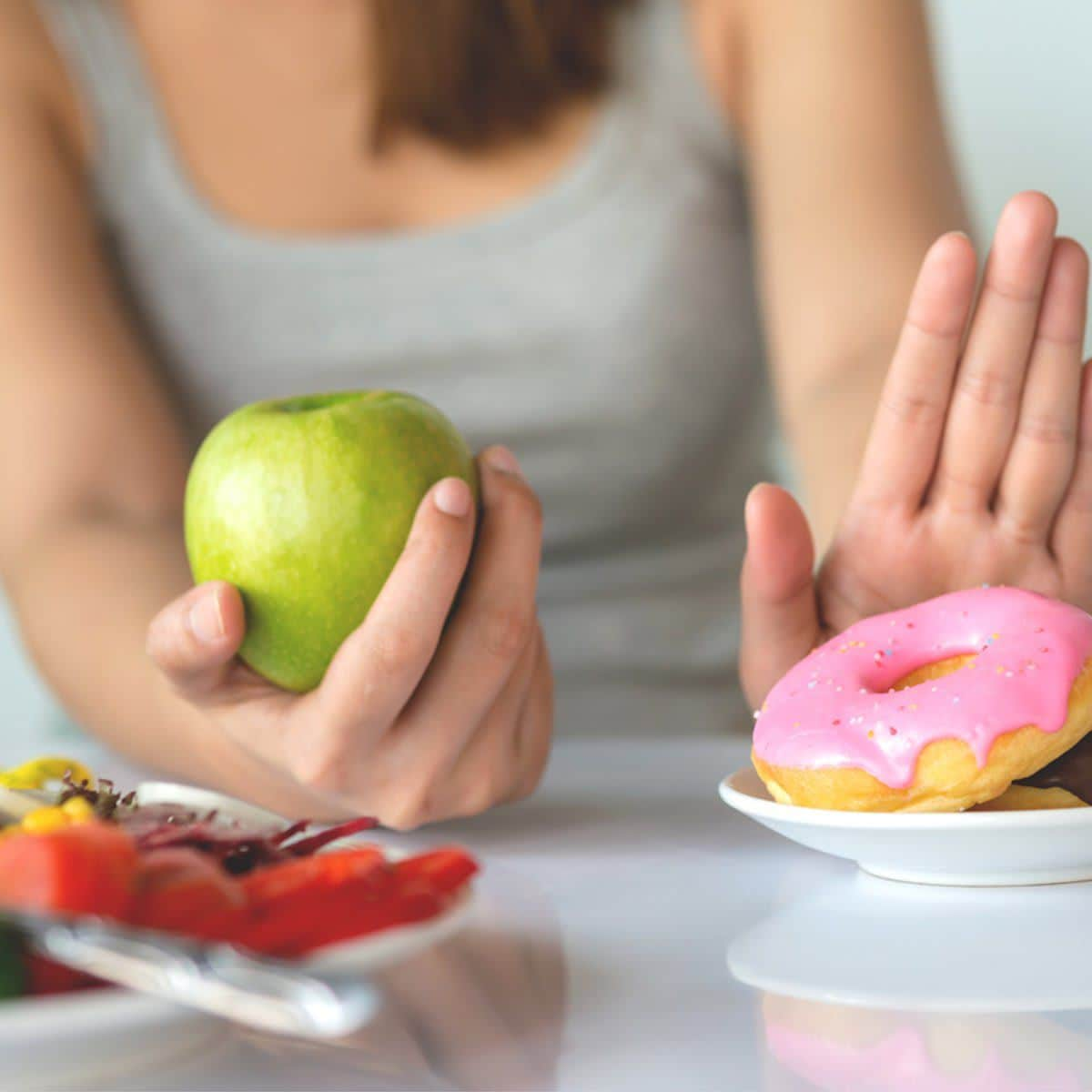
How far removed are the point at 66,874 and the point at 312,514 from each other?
35cm

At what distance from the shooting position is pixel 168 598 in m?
0.98

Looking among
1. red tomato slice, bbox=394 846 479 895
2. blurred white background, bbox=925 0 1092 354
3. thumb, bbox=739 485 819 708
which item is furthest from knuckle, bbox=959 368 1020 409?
blurred white background, bbox=925 0 1092 354

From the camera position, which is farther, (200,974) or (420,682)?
(420,682)

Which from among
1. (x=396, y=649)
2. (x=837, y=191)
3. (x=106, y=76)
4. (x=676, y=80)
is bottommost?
(x=396, y=649)

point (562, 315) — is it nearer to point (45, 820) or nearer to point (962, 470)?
point (962, 470)

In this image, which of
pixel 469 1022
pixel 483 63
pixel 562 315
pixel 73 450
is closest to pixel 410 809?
pixel 469 1022

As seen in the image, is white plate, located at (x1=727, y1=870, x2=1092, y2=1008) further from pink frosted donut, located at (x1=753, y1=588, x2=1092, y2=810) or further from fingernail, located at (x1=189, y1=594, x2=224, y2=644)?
fingernail, located at (x1=189, y1=594, x2=224, y2=644)

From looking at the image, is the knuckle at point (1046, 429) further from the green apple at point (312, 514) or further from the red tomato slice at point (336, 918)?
the red tomato slice at point (336, 918)

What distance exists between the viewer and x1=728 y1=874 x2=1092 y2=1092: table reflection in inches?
15.9

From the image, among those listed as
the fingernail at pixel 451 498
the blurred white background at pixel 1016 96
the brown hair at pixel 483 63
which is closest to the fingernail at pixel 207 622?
the fingernail at pixel 451 498

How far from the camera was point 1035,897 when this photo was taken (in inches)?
22.5

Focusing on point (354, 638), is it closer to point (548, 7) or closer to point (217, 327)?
point (217, 327)

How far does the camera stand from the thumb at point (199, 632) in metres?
0.68

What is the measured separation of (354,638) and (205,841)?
0.65ft
